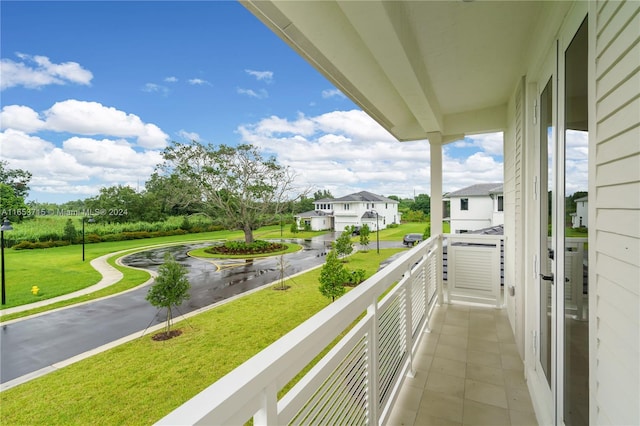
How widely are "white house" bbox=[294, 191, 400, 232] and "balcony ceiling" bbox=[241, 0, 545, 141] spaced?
15.7 ft

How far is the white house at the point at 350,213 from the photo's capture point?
723 centimetres

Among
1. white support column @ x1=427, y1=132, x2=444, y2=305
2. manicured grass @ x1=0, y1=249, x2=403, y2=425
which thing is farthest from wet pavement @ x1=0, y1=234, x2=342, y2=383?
white support column @ x1=427, y1=132, x2=444, y2=305

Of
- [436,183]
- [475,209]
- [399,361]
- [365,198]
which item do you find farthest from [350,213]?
[399,361]

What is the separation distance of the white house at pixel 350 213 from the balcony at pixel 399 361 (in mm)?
3908

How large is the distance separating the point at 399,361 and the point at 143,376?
3269 mm

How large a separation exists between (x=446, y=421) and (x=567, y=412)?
53 centimetres

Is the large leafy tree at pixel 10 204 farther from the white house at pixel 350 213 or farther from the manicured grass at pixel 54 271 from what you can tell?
the white house at pixel 350 213

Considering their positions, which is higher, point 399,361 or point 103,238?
point 103,238

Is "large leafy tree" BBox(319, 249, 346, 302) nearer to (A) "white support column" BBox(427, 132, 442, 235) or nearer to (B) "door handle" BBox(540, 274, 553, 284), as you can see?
(A) "white support column" BBox(427, 132, 442, 235)

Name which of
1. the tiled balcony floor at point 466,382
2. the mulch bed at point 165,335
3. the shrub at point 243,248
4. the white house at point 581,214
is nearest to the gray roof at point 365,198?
the shrub at point 243,248

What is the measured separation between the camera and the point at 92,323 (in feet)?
12.9

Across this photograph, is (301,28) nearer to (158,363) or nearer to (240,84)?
(158,363)

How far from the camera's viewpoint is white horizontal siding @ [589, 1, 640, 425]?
0.55m

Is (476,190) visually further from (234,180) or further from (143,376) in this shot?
(234,180)
